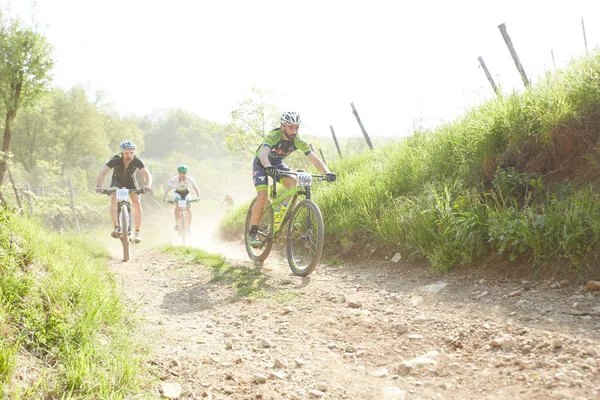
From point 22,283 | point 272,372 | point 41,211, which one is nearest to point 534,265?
point 272,372

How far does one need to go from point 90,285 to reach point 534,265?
14.1 ft

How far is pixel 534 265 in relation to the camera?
154 inches

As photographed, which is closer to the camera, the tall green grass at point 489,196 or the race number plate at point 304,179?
the tall green grass at point 489,196

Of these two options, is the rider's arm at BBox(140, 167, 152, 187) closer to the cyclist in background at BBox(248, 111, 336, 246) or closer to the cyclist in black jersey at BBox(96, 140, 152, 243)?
the cyclist in black jersey at BBox(96, 140, 152, 243)

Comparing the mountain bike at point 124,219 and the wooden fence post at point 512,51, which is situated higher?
the wooden fence post at point 512,51

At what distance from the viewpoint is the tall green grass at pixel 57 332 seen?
2.05m

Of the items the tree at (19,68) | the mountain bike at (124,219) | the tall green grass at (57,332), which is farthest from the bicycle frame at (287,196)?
the tree at (19,68)

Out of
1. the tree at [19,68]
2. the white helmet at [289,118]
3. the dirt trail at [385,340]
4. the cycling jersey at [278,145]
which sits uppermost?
the tree at [19,68]

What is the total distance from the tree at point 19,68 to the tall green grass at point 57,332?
15.9 m

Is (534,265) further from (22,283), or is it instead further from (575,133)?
(22,283)

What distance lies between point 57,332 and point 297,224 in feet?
12.8

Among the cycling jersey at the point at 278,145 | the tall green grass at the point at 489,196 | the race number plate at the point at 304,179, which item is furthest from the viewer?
the cycling jersey at the point at 278,145

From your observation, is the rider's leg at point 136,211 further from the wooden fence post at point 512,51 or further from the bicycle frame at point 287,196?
the wooden fence post at point 512,51

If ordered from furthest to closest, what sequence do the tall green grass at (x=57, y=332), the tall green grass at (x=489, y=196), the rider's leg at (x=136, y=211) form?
1. the rider's leg at (x=136, y=211)
2. the tall green grass at (x=489, y=196)
3. the tall green grass at (x=57, y=332)
